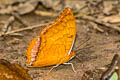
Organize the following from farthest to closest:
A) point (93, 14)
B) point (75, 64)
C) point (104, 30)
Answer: point (93, 14)
point (104, 30)
point (75, 64)

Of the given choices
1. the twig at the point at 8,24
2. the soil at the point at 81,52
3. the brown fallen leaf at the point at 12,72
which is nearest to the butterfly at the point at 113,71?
the soil at the point at 81,52

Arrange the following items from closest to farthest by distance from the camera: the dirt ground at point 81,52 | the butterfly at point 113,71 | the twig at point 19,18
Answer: the butterfly at point 113,71, the dirt ground at point 81,52, the twig at point 19,18

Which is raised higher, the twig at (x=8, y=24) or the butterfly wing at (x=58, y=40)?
the butterfly wing at (x=58, y=40)

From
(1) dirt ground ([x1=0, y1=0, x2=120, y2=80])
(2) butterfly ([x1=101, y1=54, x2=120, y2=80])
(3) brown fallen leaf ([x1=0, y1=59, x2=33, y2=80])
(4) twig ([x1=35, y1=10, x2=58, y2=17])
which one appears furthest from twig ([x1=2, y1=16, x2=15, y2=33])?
(2) butterfly ([x1=101, y1=54, x2=120, y2=80])

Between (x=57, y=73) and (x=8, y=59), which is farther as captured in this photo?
(x=8, y=59)

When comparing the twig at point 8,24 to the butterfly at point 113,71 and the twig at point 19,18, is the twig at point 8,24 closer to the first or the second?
the twig at point 19,18

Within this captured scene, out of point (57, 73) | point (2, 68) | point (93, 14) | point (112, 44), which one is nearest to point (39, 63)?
point (57, 73)

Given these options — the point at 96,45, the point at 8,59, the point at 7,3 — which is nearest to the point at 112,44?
the point at 96,45

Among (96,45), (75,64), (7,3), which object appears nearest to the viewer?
(75,64)

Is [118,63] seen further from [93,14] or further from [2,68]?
[93,14]
